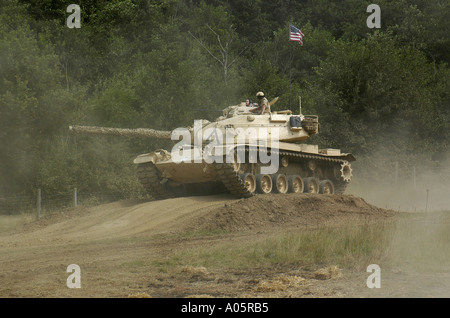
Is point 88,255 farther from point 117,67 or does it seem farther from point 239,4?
point 239,4

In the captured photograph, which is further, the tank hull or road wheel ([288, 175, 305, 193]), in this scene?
road wheel ([288, 175, 305, 193])

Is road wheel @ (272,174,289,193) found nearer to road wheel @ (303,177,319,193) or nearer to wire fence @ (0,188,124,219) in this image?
road wheel @ (303,177,319,193)

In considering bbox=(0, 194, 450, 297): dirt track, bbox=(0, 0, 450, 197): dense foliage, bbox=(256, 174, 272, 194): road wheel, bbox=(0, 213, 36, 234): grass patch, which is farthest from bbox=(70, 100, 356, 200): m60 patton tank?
bbox=(0, 213, 36, 234): grass patch

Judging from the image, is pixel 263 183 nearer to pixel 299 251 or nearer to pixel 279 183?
pixel 279 183

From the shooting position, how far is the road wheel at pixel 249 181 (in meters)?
19.0

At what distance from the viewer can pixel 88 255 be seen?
1210 cm

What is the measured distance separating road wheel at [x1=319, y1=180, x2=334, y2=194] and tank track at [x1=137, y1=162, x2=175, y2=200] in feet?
17.4

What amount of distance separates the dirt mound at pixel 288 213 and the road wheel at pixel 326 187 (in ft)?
9.81

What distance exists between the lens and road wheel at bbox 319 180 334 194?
22484 millimetres

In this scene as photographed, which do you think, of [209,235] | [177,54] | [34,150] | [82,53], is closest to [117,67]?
[82,53]

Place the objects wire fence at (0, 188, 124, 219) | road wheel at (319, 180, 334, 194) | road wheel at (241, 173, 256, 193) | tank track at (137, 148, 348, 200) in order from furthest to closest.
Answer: wire fence at (0, 188, 124, 219), road wheel at (319, 180, 334, 194), road wheel at (241, 173, 256, 193), tank track at (137, 148, 348, 200)

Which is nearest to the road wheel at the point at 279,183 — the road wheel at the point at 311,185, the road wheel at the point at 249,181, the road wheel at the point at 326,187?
the road wheel at the point at 249,181

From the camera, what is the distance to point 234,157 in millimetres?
18672

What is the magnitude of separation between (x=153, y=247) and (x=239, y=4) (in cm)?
4837
